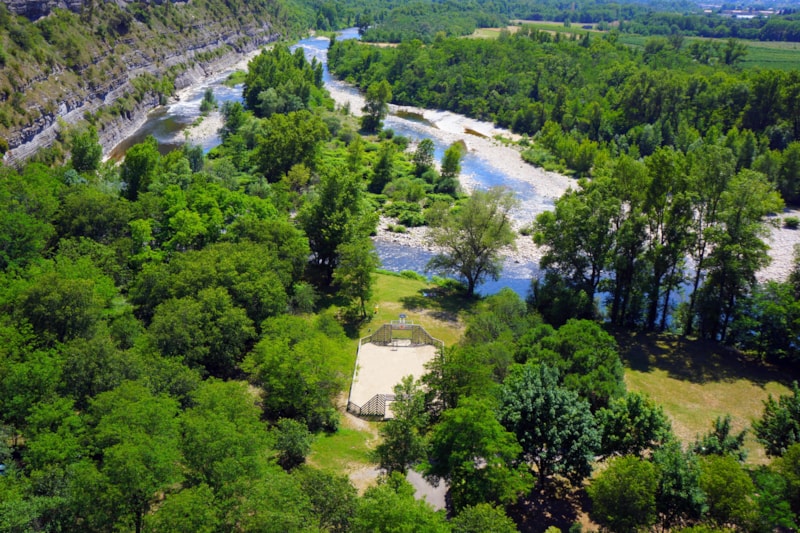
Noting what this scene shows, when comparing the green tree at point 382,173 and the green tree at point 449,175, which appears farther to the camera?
the green tree at point 382,173

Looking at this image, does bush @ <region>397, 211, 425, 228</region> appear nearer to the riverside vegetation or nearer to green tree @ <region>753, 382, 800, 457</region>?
the riverside vegetation

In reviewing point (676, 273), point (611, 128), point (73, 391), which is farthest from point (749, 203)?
point (611, 128)

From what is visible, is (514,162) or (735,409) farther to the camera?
(514,162)

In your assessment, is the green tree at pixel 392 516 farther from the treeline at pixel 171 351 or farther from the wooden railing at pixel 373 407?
the wooden railing at pixel 373 407

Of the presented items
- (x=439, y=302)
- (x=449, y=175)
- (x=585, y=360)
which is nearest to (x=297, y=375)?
(x=585, y=360)

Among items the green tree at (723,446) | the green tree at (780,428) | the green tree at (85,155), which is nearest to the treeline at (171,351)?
the green tree at (85,155)

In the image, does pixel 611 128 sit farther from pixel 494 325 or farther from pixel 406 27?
pixel 406 27

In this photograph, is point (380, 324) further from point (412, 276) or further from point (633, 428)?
point (633, 428)
